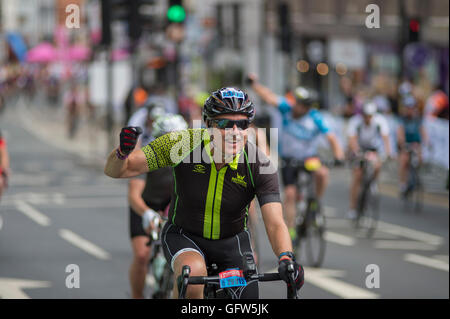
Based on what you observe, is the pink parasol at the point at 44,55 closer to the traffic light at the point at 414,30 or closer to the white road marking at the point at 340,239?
the traffic light at the point at 414,30

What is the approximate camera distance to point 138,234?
7891mm

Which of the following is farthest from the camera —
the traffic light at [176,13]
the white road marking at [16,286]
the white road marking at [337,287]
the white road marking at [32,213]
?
the traffic light at [176,13]

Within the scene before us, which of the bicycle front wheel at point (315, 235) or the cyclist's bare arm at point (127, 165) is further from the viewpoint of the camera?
the bicycle front wheel at point (315, 235)

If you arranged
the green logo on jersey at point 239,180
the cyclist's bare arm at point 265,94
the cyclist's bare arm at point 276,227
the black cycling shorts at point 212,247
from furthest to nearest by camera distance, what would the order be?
the cyclist's bare arm at point 265,94
the black cycling shorts at point 212,247
the green logo on jersey at point 239,180
the cyclist's bare arm at point 276,227

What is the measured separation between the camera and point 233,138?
201 inches

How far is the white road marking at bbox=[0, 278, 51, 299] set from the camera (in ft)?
30.0

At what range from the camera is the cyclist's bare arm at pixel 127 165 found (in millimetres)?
5086

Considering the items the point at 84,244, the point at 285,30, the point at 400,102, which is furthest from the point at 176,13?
the point at 400,102

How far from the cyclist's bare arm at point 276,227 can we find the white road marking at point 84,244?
6.61m

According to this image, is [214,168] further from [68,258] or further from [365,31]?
[365,31]

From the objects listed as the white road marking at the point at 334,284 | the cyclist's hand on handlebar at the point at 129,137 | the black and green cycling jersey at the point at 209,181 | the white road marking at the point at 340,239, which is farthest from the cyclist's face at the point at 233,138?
the white road marking at the point at 340,239

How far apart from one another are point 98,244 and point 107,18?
8.72 metres

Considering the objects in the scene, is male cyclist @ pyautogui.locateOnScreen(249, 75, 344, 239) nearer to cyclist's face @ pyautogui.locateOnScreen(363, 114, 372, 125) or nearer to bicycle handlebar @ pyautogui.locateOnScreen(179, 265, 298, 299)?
cyclist's face @ pyautogui.locateOnScreen(363, 114, 372, 125)

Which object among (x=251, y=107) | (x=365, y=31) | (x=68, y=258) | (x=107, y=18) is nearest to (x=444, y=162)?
(x=107, y=18)
